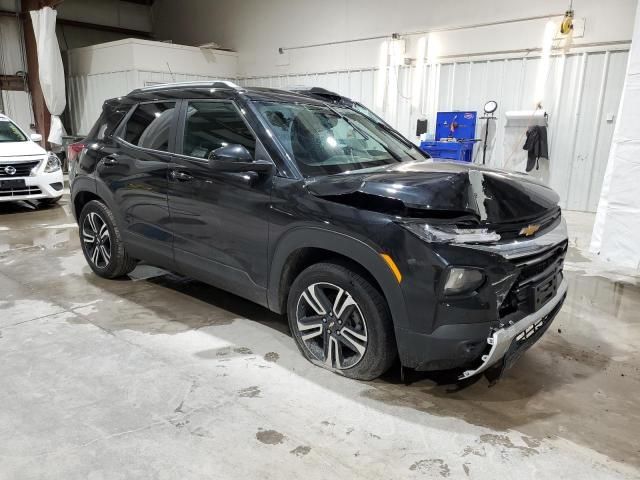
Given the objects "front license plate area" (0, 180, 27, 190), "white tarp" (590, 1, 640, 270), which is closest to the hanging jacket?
"white tarp" (590, 1, 640, 270)

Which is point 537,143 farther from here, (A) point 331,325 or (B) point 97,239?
(B) point 97,239

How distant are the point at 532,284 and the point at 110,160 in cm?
331

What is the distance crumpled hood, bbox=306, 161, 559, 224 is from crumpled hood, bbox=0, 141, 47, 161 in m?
6.59

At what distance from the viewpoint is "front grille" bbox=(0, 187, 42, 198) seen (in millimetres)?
7293

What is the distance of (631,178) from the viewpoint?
16.6ft

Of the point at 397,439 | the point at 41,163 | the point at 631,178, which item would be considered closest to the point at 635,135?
the point at 631,178

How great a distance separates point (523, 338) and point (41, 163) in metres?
7.79

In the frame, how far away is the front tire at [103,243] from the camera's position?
409 cm

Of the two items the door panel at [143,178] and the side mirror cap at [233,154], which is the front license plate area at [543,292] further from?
the door panel at [143,178]

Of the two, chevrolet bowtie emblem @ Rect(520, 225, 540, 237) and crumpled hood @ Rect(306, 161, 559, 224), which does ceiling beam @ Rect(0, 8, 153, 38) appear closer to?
crumpled hood @ Rect(306, 161, 559, 224)

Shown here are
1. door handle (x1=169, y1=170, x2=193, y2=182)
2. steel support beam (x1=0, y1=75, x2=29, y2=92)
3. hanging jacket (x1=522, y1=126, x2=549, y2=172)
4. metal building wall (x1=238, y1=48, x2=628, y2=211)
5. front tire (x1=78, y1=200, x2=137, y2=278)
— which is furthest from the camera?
steel support beam (x1=0, y1=75, x2=29, y2=92)

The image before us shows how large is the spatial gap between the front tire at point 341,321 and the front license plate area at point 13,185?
6425mm

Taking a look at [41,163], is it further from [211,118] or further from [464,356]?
[464,356]

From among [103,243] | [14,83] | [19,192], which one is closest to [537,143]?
[103,243]
